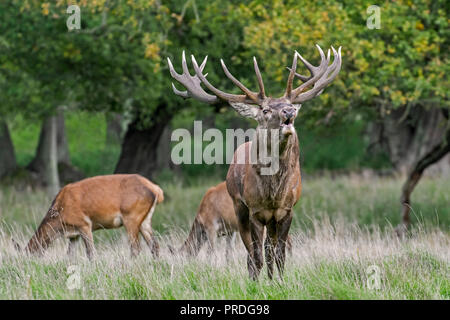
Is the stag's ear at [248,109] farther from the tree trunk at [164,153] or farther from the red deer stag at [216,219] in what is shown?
the tree trunk at [164,153]

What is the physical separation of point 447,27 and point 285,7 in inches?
99.5

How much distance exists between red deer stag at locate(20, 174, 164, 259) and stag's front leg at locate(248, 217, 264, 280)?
2.77 m

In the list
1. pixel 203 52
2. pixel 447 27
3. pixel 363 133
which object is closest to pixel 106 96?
pixel 203 52

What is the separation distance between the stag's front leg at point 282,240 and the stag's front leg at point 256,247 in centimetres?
15

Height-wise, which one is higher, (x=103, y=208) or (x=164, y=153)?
(x=103, y=208)

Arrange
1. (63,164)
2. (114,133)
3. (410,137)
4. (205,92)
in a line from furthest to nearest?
(114,133) < (63,164) < (410,137) < (205,92)

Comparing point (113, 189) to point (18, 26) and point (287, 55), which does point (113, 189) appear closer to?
point (287, 55)

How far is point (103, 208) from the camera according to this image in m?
9.78

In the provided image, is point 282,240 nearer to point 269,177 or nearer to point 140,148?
point 269,177

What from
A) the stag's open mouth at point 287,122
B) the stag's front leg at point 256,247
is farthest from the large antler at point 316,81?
the stag's front leg at point 256,247

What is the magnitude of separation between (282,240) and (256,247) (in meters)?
0.23

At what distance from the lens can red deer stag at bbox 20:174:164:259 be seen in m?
9.50

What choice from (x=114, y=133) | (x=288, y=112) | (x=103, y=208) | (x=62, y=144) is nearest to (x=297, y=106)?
(x=288, y=112)

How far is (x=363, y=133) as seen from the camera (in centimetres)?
3178
